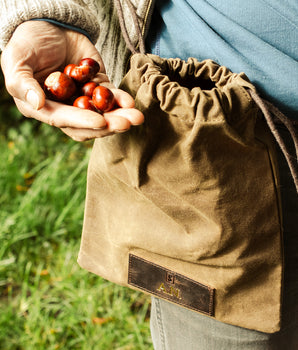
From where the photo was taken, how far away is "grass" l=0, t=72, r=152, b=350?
7.09ft

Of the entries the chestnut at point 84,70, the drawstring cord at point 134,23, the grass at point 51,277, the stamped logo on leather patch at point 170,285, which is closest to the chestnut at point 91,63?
the chestnut at point 84,70

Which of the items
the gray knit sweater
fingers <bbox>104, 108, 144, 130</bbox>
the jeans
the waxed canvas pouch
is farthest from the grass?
fingers <bbox>104, 108, 144, 130</bbox>

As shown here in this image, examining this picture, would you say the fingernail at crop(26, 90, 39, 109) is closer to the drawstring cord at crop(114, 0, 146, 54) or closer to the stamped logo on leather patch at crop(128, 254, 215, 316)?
the drawstring cord at crop(114, 0, 146, 54)

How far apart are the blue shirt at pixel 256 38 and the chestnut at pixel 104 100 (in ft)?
0.91

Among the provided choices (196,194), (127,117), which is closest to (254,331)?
(196,194)

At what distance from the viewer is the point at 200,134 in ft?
2.90

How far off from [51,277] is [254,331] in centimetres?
167

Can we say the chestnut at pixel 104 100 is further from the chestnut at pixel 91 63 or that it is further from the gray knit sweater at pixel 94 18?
the gray knit sweater at pixel 94 18

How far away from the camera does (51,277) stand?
99.7 inches

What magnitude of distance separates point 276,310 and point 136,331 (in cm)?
122

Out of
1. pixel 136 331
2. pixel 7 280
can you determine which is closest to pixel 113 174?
pixel 136 331

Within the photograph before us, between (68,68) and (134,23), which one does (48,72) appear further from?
(134,23)

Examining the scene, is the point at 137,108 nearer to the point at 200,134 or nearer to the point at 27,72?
the point at 200,134

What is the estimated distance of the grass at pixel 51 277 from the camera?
2160 mm
